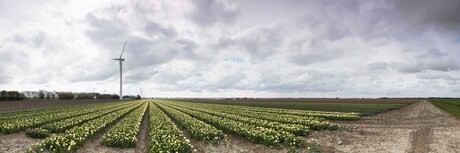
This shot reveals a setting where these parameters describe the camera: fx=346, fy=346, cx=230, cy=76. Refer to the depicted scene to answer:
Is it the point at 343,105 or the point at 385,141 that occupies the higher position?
the point at 343,105

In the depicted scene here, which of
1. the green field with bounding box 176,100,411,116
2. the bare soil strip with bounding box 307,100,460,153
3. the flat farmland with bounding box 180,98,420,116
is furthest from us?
the flat farmland with bounding box 180,98,420,116

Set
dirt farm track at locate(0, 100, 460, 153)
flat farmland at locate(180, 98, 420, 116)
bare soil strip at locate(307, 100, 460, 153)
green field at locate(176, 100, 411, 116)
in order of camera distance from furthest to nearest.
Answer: flat farmland at locate(180, 98, 420, 116)
green field at locate(176, 100, 411, 116)
bare soil strip at locate(307, 100, 460, 153)
dirt farm track at locate(0, 100, 460, 153)

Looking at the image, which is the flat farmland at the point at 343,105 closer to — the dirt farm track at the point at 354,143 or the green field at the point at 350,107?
the green field at the point at 350,107

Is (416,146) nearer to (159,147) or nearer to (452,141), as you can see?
(452,141)

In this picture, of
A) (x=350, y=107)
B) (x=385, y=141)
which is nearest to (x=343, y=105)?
(x=350, y=107)

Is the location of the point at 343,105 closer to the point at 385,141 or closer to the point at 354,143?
the point at 385,141

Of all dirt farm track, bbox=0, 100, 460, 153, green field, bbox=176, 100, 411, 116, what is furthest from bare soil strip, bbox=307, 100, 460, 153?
green field, bbox=176, 100, 411, 116

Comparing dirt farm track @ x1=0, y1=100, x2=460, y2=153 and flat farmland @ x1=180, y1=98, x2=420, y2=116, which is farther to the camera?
flat farmland @ x1=180, y1=98, x2=420, y2=116

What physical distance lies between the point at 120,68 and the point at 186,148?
368 ft

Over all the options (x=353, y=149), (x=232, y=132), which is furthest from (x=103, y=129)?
(x=353, y=149)

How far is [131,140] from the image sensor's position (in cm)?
1745

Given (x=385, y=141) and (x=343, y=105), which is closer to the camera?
(x=385, y=141)

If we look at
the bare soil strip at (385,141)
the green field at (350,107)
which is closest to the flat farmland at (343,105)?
the green field at (350,107)

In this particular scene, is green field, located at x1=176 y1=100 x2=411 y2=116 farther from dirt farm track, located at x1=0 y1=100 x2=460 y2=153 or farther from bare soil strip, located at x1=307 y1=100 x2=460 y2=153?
dirt farm track, located at x1=0 y1=100 x2=460 y2=153
